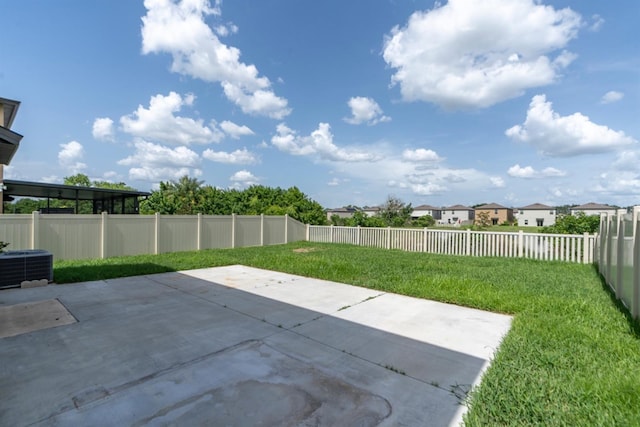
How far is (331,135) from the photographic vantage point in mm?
19531

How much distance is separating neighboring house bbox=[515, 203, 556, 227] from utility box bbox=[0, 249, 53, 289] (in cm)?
6591

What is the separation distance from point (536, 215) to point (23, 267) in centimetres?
7206

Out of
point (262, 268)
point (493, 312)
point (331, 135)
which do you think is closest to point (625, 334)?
point (493, 312)

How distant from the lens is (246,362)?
2844 millimetres

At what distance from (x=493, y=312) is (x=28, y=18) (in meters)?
11.7

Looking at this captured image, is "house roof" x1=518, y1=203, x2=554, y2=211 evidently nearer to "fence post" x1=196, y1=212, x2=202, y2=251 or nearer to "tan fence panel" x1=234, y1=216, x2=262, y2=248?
"tan fence panel" x1=234, y1=216, x2=262, y2=248

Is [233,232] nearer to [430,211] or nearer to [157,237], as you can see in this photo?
[157,237]

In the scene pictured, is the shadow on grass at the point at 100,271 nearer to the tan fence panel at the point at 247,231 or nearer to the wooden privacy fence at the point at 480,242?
the tan fence panel at the point at 247,231

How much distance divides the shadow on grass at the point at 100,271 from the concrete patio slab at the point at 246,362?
137cm

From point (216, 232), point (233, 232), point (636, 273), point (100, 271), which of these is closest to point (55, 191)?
point (216, 232)

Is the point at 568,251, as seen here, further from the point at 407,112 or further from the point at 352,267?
the point at 407,112

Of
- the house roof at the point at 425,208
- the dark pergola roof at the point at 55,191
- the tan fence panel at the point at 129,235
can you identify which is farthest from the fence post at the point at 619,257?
the house roof at the point at 425,208

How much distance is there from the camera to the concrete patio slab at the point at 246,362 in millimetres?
2098

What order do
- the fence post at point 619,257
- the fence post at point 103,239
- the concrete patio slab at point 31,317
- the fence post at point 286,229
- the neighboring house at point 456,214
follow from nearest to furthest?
the concrete patio slab at point 31,317, the fence post at point 619,257, the fence post at point 103,239, the fence post at point 286,229, the neighboring house at point 456,214
